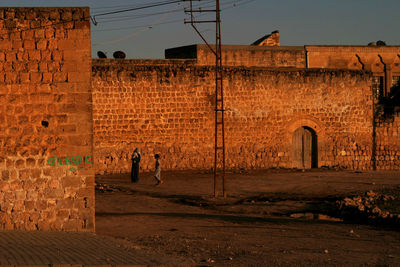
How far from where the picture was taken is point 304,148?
970 inches

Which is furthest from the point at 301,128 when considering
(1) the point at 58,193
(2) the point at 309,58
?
(1) the point at 58,193

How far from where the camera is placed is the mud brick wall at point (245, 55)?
2841 cm

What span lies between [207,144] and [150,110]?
94.5 inches

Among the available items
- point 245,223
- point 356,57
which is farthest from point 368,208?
point 356,57

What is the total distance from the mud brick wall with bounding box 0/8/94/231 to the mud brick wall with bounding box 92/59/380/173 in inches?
450

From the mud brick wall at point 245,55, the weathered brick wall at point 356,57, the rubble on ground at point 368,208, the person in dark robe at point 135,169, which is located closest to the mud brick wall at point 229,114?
the person in dark robe at point 135,169

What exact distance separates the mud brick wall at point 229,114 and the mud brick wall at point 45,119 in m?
11.4

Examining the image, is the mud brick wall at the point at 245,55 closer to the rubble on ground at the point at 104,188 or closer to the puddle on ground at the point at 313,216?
the rubble on ground at the point at 104,188

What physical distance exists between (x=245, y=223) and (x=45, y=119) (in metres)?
4.23

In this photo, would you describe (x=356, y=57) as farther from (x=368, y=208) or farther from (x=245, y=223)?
(x=245, y=223)

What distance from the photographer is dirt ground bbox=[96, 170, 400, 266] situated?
878 centimetres

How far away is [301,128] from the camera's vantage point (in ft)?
80.8

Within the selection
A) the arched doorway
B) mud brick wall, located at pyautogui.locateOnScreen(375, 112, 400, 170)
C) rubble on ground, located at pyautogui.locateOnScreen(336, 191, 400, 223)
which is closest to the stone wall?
mud brick wall, located at pyautogui.locateOnScreen(375, 112, 400, 170)

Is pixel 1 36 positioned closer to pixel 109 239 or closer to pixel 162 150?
pixel 109 239
